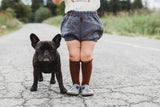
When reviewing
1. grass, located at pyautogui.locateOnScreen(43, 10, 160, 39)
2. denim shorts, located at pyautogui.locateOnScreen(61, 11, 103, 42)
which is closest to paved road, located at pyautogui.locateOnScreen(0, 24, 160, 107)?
denim shorts, located at pyautogui.locateOnScreen(61, 11, 103, 42)

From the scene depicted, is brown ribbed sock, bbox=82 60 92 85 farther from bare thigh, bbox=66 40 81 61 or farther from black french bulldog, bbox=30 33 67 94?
black french bulldog, bbox=30 33 67 94

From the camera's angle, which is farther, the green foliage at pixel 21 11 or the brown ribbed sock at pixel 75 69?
the green foliage at pixel 21 11

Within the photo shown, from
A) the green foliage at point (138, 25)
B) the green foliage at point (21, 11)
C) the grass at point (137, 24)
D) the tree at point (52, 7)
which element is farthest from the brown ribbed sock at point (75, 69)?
the tree at point (52, 7)

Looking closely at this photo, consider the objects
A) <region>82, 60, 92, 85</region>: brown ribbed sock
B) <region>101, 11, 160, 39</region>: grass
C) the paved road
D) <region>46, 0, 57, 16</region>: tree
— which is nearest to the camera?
the paved road

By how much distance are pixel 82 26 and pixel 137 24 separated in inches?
519

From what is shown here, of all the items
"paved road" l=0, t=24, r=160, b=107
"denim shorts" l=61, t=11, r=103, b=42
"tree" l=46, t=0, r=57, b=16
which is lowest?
"tree" l=46, t=0, r=57, b=16

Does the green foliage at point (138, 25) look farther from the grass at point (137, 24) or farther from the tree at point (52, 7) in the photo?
the tree at point (52, 7)

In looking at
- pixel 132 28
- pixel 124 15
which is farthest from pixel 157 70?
pixel 124 15

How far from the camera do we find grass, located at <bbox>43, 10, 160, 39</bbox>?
Result: 550 inches

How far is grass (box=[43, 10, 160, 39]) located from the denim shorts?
33.4ft

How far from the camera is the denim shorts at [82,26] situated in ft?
8.70

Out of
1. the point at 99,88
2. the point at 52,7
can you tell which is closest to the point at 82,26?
the point at 99,88

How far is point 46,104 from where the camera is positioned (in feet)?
8.07

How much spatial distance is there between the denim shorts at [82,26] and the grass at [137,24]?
10.2 meters
